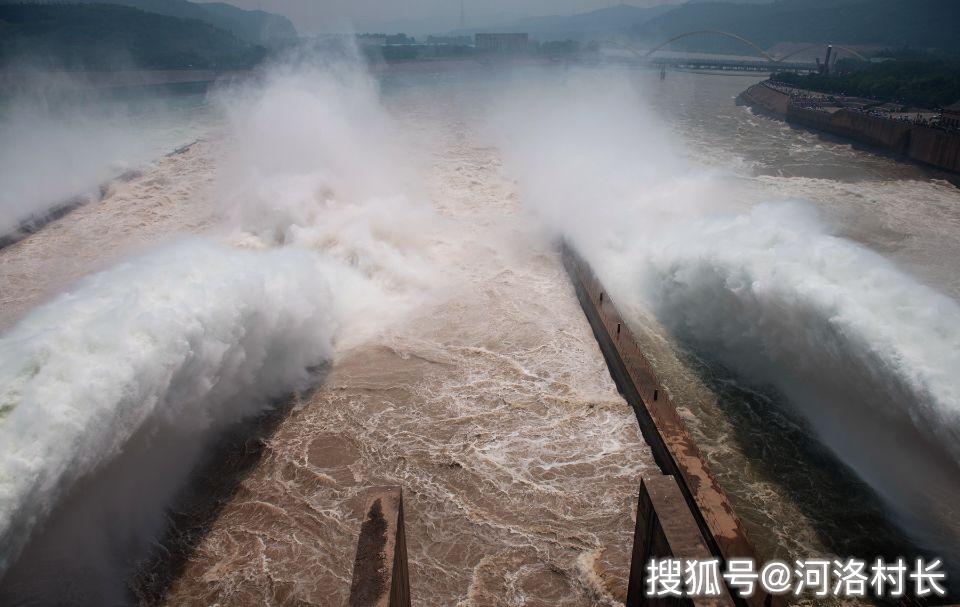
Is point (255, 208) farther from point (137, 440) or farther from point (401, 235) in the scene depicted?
point (137, 440)

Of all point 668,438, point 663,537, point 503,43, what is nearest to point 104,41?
point 503,43

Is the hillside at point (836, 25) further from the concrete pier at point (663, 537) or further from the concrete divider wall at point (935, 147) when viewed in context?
the concrete pier at point (663, 537)

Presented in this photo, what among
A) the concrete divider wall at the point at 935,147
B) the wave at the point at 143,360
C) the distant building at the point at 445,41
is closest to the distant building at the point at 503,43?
the distant building at the point at 445,41

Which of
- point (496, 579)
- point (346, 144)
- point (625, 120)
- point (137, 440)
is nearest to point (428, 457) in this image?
point (496, 579)

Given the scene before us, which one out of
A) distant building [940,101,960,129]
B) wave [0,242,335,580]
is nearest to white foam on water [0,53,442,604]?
wave [0,242,335,580]

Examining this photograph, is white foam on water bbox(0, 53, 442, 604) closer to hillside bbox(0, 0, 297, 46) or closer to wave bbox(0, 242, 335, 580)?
wave bbox(0, 242, 335, 580)

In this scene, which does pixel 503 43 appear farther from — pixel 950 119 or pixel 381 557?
pixel 381 557
